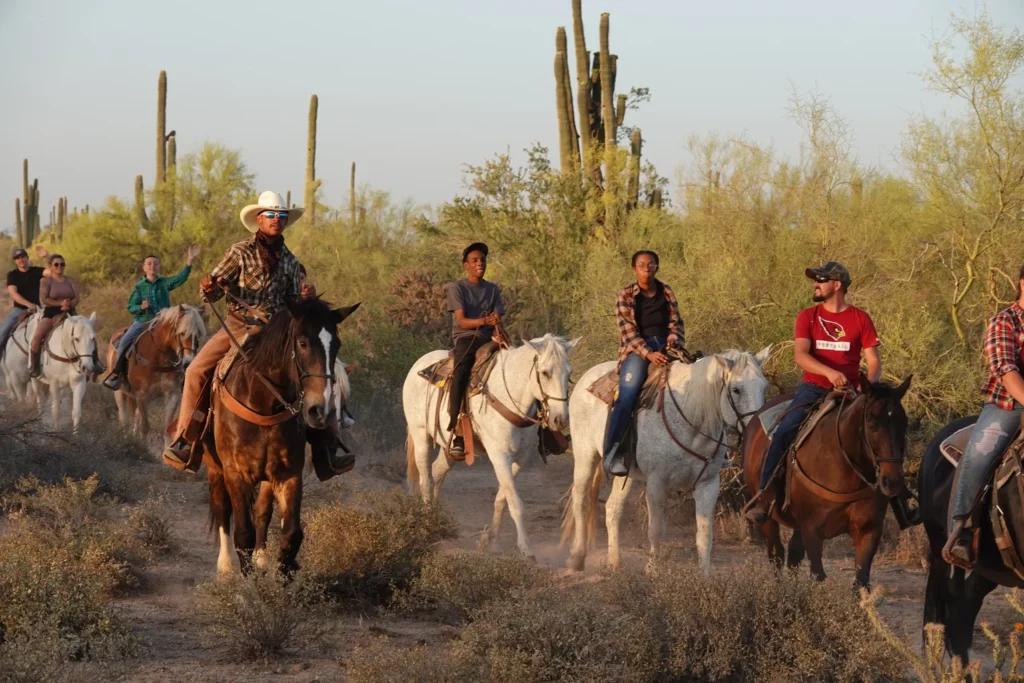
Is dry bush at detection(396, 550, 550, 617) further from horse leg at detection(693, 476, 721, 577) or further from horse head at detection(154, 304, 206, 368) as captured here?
horse head at detection(154, 304, 206, 368)

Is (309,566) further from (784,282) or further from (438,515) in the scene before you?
(784,282)

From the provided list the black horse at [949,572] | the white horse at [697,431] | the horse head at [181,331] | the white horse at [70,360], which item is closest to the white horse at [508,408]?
the white horse at [697,431]

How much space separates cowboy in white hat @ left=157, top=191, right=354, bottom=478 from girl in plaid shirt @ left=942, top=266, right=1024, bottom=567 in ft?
13.6

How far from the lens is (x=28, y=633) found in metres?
6.69

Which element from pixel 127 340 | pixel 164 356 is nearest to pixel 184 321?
pixel 164 356

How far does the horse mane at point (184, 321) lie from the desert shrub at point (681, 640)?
10431 millimetres

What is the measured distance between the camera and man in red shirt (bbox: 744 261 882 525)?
8.93m

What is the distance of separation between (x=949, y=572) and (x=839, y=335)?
1.97m

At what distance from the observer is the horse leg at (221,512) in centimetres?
881

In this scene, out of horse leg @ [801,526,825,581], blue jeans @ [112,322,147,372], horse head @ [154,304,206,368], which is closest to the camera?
horse leg @ [801,526,825,581]

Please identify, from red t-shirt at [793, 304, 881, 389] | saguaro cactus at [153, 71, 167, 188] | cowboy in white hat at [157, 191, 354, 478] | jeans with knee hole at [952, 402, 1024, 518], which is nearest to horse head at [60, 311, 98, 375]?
cowboy in white hat at [157, 191, 354, 478]

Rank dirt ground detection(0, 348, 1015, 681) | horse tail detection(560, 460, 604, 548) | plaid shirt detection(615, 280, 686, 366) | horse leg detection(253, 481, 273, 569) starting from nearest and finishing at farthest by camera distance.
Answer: dirt ground detection(0, 348, 1015, 681) < horse leg detection(253, 481, 273, 569) < plaid shirt detection(615, 280, 686, 366) < horse tail detection(560, 460, 604, 548)

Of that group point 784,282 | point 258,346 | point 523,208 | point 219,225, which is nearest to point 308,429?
point 258,346

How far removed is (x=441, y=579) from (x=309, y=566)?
42.2 inches
